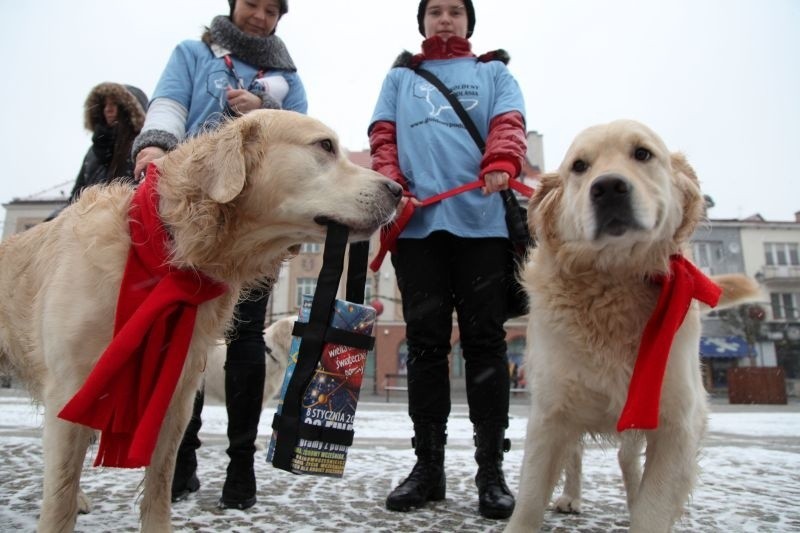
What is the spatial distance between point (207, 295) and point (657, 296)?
70.6 inches

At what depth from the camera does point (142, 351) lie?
1903mm

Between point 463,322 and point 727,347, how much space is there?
34.0 m

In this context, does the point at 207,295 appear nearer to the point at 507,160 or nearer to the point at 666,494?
the point at 507,160

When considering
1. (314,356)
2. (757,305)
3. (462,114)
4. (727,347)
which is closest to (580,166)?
(462,114)

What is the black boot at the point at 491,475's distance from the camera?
8.37 ft

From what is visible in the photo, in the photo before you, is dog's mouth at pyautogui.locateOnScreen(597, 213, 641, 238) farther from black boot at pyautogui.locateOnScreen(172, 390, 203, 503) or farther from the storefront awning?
the storefront awning

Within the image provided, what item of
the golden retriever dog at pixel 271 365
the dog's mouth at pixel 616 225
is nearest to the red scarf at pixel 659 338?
the dog's mouth at pixel 616 225

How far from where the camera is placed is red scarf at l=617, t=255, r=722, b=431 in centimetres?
183

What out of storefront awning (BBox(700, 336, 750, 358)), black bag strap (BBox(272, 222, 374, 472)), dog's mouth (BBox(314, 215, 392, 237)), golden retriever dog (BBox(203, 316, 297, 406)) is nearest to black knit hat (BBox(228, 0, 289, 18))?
dog's mouth (BBox(314, 215, 392, 237))

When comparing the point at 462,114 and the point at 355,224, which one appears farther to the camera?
the point at 462,114

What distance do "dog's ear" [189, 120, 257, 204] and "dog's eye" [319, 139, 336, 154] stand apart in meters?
0.34

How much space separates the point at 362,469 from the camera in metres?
3.78

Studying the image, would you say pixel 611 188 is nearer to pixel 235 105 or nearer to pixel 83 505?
pixel 235 105

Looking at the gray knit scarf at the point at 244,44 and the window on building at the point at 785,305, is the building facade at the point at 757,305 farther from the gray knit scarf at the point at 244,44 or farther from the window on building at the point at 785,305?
the gray knit scarf at the point at 244,44
